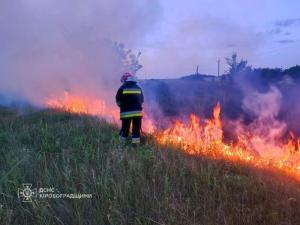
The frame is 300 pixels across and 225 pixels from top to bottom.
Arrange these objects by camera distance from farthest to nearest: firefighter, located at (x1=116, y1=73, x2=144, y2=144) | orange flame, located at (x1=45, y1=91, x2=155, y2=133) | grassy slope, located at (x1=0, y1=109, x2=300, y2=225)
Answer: orange flame, located at (x1=45, y1=91, x2=155, y2=133)
firefighter, located at (x1=116, y1=73, x2=144, y2=144)
grassy slope, located at (x1=0, y1=109, x2=300, y2=225)

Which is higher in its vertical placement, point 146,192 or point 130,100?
point 130,100

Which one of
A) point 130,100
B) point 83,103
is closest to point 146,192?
point 130,100

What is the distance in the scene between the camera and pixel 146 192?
4.84 metres

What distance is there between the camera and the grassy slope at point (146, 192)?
4371 millimetres

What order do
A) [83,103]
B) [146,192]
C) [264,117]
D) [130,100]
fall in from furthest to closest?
[264,117] < [83,103] < [130,100] < [146,192]

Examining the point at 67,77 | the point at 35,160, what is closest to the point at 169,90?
the point at 67,77

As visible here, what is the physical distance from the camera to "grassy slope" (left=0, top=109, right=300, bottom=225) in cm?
437

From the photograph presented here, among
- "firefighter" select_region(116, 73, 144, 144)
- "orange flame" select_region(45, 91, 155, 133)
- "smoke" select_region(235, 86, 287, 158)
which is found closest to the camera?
"firefighter" select_region(116, 73, 144, 144)

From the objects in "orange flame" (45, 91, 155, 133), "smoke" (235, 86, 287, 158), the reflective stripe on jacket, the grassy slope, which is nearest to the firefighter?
the reflective stripe on jacket

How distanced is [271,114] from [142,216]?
20.6m

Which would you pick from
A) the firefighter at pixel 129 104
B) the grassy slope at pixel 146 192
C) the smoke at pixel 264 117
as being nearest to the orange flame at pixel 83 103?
the firefighter at pixel 129 104

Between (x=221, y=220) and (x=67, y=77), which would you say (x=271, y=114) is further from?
(x=221, y=220)

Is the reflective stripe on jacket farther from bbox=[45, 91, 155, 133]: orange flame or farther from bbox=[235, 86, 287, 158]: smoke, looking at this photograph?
bbox=[235, 86, 287, 158]: smoke

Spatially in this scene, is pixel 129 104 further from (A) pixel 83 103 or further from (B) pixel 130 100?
(A) pixel 83 103
